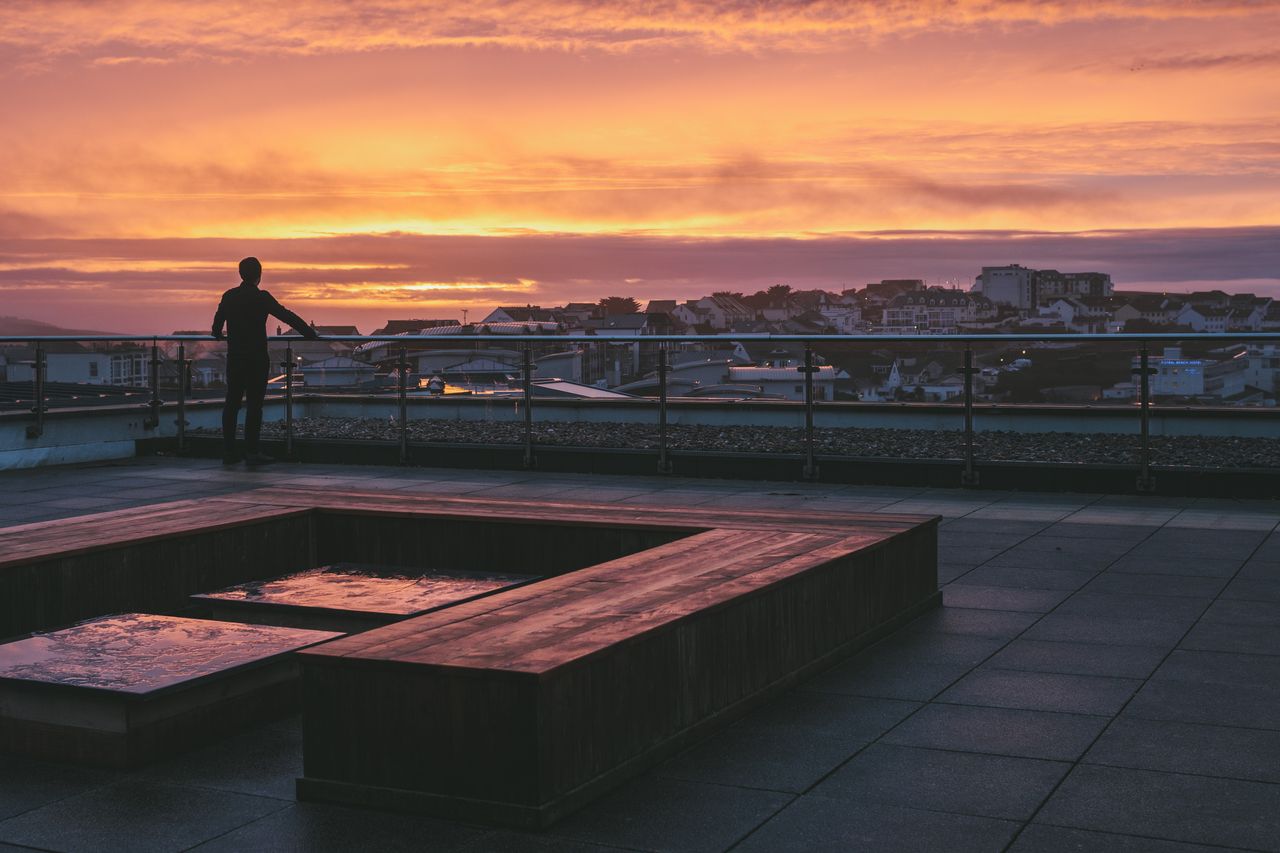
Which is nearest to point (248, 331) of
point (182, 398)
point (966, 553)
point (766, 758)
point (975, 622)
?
point (182, 398)

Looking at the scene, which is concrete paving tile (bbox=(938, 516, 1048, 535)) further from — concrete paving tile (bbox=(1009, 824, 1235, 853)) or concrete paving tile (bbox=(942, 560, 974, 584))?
concrete paving tile (bbox=(1009, 824, 1235, 853))

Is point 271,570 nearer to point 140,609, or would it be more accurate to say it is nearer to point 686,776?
point 140,609

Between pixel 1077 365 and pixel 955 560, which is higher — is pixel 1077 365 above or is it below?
above

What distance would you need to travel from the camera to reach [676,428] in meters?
13.5

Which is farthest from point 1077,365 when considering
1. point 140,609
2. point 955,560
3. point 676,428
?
point 140,609

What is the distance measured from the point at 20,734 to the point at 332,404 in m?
11.4

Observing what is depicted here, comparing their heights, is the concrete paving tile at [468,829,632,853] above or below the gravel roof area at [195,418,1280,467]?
below

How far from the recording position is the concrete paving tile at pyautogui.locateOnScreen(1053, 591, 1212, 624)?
663cm

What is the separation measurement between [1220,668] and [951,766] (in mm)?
1851

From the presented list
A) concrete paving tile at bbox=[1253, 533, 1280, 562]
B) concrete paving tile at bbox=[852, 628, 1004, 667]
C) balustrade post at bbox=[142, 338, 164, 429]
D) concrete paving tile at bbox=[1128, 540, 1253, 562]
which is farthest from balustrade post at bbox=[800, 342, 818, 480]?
balustrade post at bbox=[142, 338, 164, 429]

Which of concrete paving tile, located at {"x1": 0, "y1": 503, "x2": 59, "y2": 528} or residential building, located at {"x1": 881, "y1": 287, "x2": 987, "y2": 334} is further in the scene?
residential building, located at {"x1": 881, "y1": 287, "x2": 987, "y2": 334}

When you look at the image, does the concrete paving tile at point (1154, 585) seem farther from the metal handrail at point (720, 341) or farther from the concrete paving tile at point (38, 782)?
the concrete paving tile at point (38, 782)

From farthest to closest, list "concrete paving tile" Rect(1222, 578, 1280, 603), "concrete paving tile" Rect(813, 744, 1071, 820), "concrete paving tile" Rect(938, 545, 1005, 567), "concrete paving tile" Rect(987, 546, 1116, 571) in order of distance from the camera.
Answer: "concrete paving tile" Rect(938, 545, 1005, 567) < "concrete paving tile" Rect(987, 546, 1116, 571) < "concrete paving tile" Rect(1222, 578, 1280, 603) < "concrete paving tile" Rect(813, 744, 1071, 820)

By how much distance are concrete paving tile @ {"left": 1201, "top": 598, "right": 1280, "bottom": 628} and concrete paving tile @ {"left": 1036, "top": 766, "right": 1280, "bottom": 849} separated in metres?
2.48
